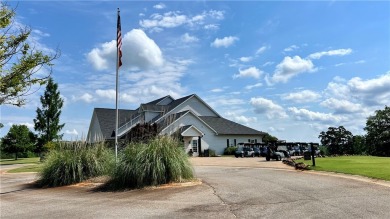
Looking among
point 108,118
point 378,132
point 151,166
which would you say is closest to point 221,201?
point 151,166

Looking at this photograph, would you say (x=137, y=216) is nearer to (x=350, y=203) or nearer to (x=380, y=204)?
(x=350, y=203)

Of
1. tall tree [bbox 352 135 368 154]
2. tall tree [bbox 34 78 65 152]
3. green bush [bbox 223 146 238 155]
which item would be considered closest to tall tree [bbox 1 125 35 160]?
tall tree [bbox 34 78 65 152]

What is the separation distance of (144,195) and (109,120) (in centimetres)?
3752

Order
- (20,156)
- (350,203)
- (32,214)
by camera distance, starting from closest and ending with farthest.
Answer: (350,203) → (32,214) → (20,156)

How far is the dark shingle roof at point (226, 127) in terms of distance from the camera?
46812 millimetres

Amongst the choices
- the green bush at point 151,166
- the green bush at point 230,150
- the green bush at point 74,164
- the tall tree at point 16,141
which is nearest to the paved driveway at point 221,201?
the green bush at point 151,166

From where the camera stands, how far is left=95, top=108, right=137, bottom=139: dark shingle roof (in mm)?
45850

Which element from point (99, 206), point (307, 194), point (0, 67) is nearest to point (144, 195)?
point (99, 206)

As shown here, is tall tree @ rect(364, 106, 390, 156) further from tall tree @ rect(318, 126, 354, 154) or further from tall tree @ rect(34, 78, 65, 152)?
tall tree @ rect(34, 78, 65, 152)

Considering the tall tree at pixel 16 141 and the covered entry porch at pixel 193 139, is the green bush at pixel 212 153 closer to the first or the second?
the covered entry porch at pixel 193 139

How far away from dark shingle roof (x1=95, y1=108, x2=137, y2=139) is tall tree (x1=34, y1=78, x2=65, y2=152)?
19.6 ft

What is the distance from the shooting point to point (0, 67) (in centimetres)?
839

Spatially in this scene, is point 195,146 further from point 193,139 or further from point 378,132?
point 378,132

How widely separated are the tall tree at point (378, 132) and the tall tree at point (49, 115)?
48295 millimetres
